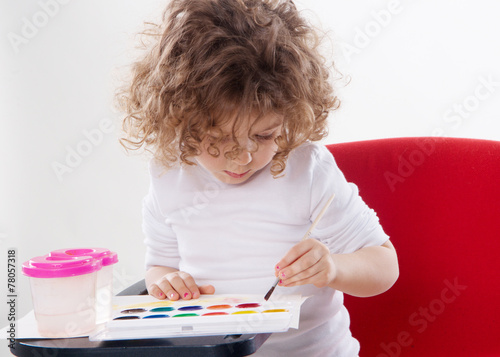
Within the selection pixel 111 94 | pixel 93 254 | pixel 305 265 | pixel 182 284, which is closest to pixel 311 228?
pixel 305 265

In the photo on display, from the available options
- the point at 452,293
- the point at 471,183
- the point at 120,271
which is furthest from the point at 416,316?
the point at 120,271

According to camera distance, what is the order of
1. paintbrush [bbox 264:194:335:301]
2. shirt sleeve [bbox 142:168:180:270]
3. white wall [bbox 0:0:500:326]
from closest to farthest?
paintbrush [bbox 264:194:335:301] → shirt sleeve [bbox 142:168:180:270] → white wall [bbox 0:0:500:326]

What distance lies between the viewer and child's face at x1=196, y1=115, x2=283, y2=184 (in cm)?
86

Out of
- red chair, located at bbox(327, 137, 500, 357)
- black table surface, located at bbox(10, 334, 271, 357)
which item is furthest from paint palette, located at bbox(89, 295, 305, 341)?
red chair, located at bbox(327, 137, 500, 357)

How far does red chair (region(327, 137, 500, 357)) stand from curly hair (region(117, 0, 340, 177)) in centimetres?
25

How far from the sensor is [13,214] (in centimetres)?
175

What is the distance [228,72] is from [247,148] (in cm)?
11

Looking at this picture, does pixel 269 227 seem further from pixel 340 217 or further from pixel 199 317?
pixel 199 317

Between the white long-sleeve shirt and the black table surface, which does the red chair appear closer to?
the white long-sleeve shirt

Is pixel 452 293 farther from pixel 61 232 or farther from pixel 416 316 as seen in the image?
pixel 61 232

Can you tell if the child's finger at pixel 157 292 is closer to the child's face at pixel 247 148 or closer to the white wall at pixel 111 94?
the child's face at pixel 247 148

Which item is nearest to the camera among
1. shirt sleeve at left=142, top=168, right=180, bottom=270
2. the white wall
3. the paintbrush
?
the paintbrush

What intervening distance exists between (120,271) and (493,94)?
1189mm

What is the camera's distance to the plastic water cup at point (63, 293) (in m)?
0.67
